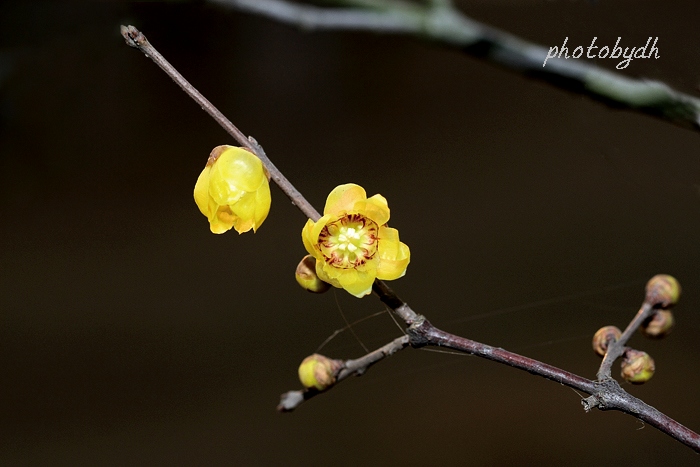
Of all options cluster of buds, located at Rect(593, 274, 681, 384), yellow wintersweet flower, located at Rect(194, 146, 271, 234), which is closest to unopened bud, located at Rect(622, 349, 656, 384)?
cluster of buds, located at Rect(593, 274, 681, 384)

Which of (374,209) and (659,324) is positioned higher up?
(374,209)

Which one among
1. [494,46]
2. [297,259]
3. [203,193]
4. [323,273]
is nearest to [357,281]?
[323,273]

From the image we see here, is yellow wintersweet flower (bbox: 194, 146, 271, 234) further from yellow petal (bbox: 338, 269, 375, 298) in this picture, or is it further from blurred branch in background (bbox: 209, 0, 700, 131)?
blurred branch in background (bbox: 209, 0, 700, 131)

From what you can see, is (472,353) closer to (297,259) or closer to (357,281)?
(357,281)

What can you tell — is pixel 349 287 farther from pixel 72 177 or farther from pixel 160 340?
pixel 72 177

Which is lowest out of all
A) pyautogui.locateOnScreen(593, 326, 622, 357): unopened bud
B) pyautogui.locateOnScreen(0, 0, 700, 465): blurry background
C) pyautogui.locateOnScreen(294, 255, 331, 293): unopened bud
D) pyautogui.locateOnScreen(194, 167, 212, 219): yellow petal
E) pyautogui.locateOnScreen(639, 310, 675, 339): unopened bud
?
pyautogui.locateOnScreen(639, 310, 675, 339): unopened bud

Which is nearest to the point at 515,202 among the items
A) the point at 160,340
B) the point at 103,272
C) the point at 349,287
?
the point at 160,340
